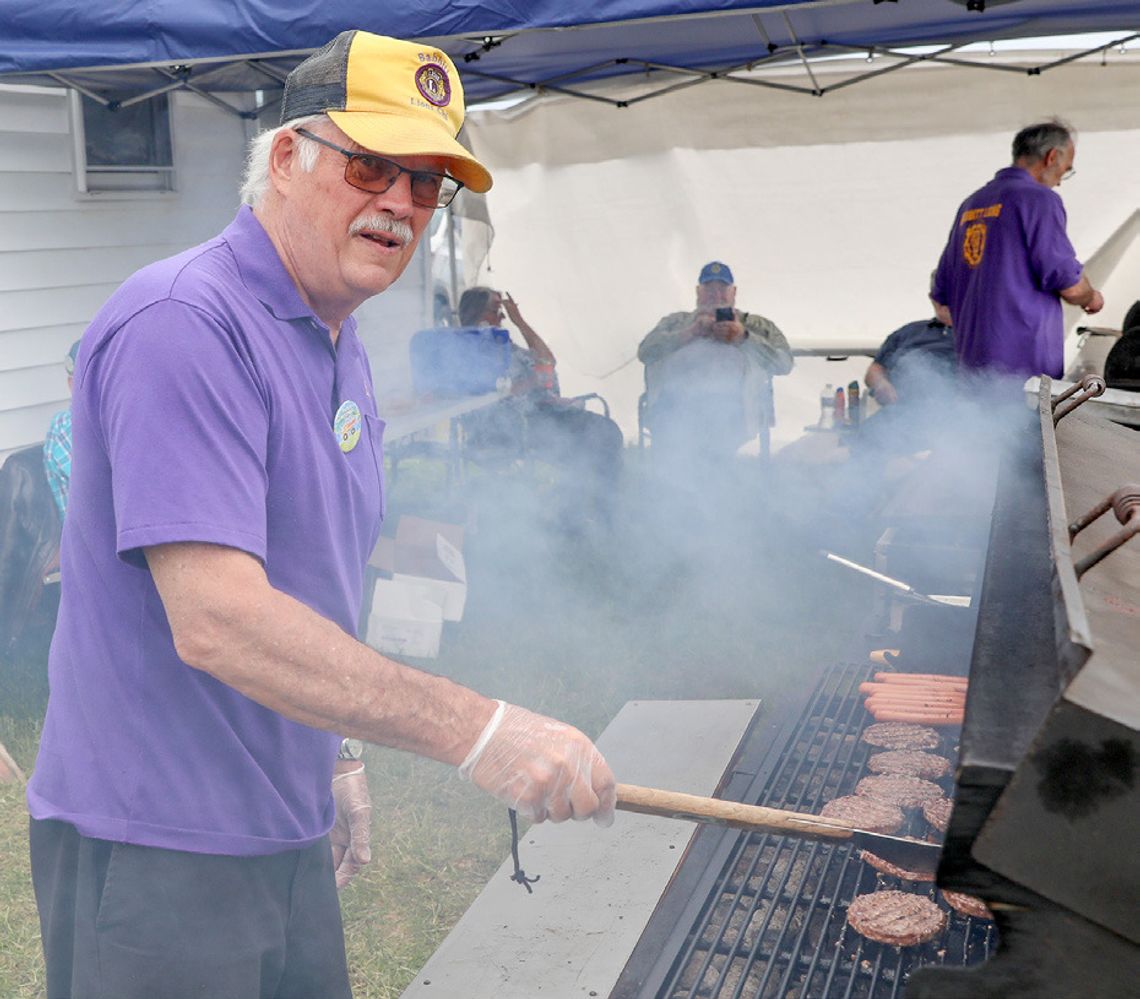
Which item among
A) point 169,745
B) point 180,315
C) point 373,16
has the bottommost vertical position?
point 169,745

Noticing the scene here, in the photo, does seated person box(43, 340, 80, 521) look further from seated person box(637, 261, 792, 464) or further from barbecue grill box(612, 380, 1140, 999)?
seated person box(637, 261, 792, 464)

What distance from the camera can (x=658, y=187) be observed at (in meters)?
A: 9.16

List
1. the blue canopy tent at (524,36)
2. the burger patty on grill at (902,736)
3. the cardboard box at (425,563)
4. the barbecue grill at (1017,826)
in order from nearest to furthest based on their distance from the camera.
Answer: the barbecue grill at (1017,826) < the burger patty on grill at (902,736) < the blue canopy tent at (524,36) < the cardboard box at (425,563)

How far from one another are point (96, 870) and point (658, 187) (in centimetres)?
820

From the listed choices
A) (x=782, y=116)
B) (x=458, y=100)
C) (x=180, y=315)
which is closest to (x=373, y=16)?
(x=458, y=100)

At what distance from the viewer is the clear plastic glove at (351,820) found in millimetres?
2510

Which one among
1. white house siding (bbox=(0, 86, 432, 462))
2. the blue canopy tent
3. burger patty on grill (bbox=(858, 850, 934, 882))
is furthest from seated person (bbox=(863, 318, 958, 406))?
burger patty on grill (bbox=(858, 850, 934, 882))

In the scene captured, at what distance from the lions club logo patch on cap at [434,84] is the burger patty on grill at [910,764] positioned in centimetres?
232

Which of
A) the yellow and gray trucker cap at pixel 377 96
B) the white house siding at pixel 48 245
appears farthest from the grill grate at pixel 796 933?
the white house siding at pixel 48 245

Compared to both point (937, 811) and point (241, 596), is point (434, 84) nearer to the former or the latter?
point (241, 596)

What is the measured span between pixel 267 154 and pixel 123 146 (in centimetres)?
545

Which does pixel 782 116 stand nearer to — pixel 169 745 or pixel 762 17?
pixel 762 17

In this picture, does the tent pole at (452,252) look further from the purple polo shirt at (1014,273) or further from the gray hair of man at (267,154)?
the gray hair of man at (267,154)

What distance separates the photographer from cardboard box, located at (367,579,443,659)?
5641 millimetres
